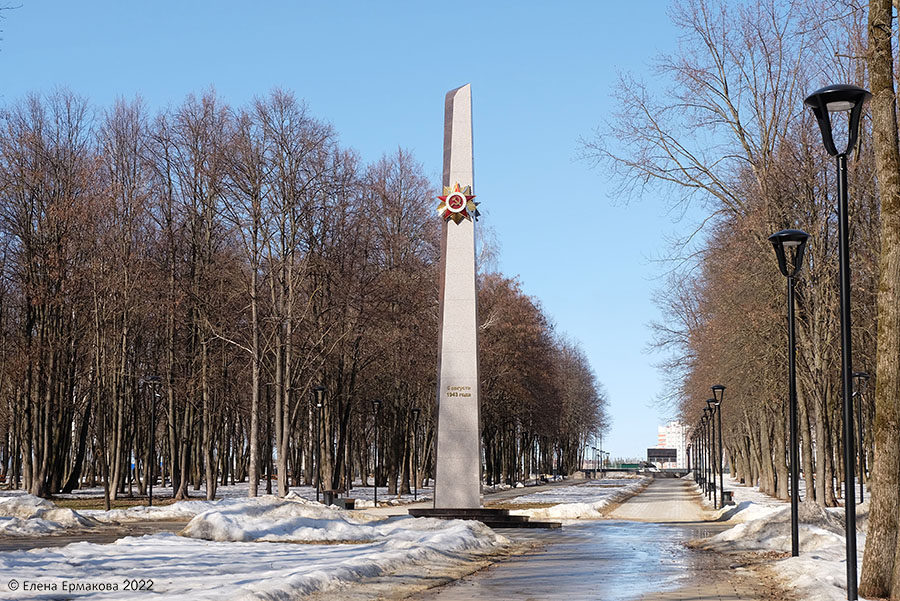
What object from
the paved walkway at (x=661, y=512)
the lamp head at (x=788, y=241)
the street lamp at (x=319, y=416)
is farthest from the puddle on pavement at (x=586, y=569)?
the street lamp at (x=319, y=416)

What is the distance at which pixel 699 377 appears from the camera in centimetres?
5216

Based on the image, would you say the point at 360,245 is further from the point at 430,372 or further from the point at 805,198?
the point at 805,198

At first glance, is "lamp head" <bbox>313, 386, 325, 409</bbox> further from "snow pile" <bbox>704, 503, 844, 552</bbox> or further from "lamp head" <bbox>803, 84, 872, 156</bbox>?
"lamp head" <bbox>803, 84, 872, 156</bbox>

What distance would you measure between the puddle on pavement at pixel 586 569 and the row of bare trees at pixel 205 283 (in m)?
17.0

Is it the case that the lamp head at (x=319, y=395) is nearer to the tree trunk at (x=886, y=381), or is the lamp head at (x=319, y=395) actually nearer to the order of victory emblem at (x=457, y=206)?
the order of victory emblem at (x=457, y=206)

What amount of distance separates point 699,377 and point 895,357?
1597 inches

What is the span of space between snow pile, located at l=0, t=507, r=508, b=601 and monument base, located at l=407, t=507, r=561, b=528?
4.84 metres

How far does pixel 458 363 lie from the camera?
2794 centimetres

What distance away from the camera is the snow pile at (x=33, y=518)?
84.9 ft

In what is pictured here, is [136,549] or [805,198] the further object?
[805,198]

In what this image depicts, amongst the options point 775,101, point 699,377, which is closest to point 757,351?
point 775,101

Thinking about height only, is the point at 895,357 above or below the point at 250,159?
below

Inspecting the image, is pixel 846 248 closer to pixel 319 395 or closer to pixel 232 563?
pixel 232 563

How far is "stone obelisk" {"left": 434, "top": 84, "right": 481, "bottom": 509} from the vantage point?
28.0 m
